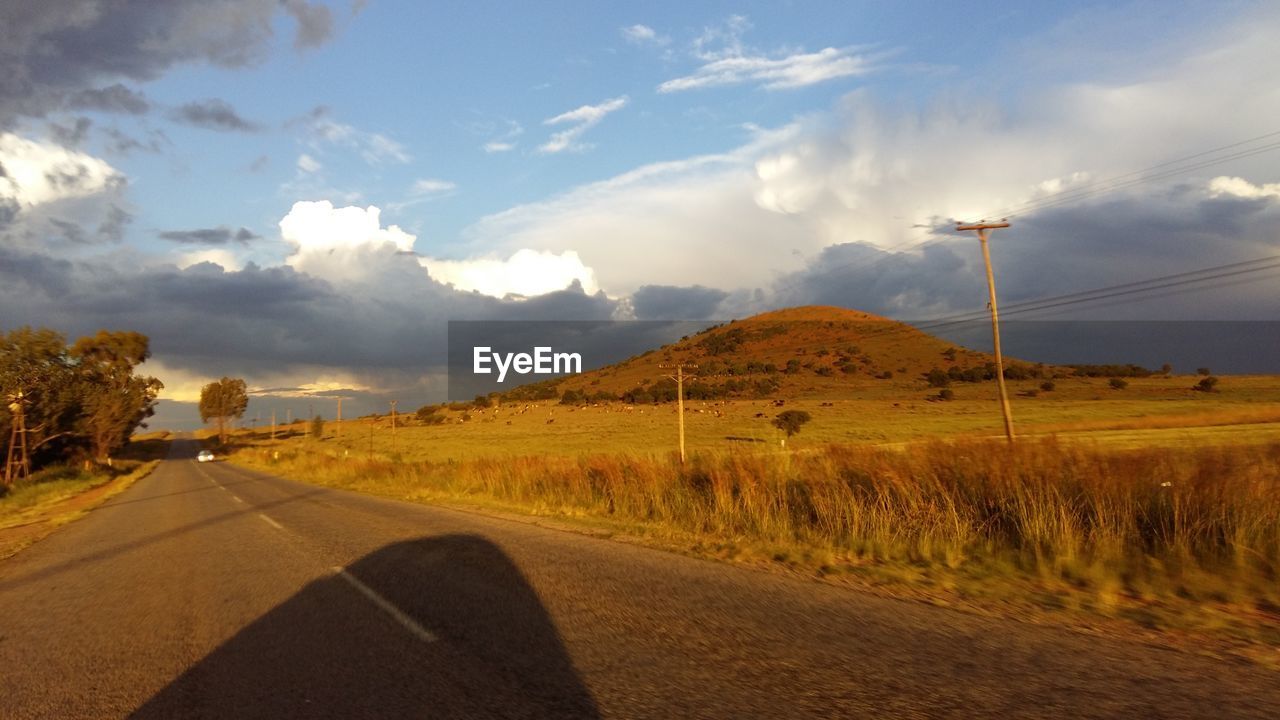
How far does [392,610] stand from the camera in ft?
21.5

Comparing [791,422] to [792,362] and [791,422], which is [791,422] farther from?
[792,362]

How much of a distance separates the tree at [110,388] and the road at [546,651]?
206 ft

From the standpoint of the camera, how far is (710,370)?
280 feet

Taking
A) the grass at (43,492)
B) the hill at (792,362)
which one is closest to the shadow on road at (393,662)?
the grass at (43,492)

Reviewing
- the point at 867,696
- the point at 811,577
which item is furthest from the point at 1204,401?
the point at 867,696

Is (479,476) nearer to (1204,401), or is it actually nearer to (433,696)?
(433,696)

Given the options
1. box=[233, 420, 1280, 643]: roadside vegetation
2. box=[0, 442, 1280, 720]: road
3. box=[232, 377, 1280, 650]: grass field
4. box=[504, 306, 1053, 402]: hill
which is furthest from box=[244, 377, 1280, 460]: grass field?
box=[0, 442, 1280, 720]: road

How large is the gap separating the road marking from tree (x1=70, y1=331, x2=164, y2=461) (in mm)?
62647

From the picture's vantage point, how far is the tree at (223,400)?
123 meters

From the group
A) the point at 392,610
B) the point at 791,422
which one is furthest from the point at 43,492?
the point at 791,422

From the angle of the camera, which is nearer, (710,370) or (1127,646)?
(1127,646)

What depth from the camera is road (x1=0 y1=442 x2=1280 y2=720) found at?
13.4 feet

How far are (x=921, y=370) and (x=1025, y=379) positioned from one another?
1104cm

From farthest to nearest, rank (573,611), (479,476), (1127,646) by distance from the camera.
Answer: (479,476), (573,611), (1127,646)
